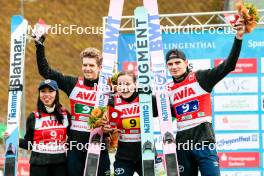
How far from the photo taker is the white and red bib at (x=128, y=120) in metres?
6.22

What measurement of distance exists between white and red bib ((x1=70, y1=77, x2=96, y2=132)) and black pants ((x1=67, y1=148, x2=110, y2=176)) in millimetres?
254

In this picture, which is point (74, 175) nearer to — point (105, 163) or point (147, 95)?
point (105, 163)

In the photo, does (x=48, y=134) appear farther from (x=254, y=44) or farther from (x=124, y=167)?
(x=254, y=44)

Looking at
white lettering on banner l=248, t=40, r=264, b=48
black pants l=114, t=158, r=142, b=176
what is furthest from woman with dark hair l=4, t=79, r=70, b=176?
white lettering on banner l=248, t=40, r=264, b=48

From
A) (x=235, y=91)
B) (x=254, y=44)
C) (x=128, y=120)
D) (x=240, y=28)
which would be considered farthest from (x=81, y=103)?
(x=254, y=44)

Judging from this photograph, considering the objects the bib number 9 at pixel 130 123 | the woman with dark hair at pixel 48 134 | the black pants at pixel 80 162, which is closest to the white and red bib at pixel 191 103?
the bib number 9 at pixel 130 123

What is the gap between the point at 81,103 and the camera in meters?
6.45

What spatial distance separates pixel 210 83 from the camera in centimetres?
603

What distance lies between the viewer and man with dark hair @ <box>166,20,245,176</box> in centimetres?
596

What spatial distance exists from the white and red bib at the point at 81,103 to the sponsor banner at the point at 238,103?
143 inches

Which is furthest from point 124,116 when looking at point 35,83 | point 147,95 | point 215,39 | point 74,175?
point 35,83

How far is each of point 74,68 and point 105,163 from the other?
580 inches

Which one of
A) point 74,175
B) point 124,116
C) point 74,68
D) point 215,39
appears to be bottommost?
point 74,175

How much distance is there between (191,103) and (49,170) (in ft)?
5.23
